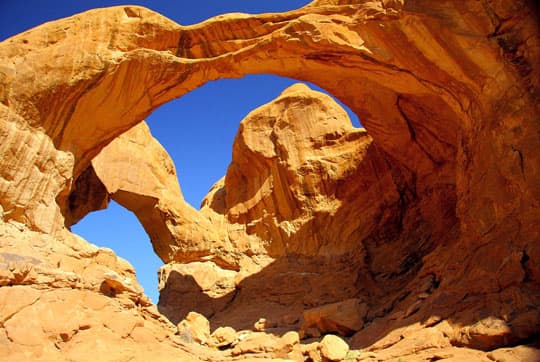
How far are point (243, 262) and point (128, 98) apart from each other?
23.8 feet

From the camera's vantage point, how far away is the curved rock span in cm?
889

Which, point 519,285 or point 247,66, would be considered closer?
point 519,285

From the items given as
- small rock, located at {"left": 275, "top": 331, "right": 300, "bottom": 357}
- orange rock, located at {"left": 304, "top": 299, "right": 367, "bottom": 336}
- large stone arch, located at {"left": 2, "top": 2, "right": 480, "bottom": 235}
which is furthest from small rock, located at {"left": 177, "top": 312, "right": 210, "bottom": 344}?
large stone arch, located at {"left": 2, "top": 2, "right": 480, "bottom": 235}

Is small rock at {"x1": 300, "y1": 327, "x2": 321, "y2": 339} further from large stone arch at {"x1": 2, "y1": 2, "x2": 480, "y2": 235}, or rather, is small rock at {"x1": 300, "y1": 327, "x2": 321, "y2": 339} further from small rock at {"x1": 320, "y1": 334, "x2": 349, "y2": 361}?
large stone arch at {"x1": 2, "y1": 2, "x2": 480, "y2": 235}

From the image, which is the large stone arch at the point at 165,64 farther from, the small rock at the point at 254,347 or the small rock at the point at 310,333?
the small rock at the point at 310,333

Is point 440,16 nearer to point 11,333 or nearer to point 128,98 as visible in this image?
point 128,98

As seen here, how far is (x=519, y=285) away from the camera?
8.63 m

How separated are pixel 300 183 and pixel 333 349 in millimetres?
8402

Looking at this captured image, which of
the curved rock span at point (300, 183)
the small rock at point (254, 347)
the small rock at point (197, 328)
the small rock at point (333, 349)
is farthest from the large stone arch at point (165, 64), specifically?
the small rock at point (333, 349)

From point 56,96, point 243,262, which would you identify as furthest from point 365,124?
point 56,96

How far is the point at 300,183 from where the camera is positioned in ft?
56.6

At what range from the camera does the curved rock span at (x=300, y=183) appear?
8.89 meters

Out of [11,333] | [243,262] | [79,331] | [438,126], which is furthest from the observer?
[243,262]

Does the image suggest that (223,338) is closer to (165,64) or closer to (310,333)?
(310,333)
